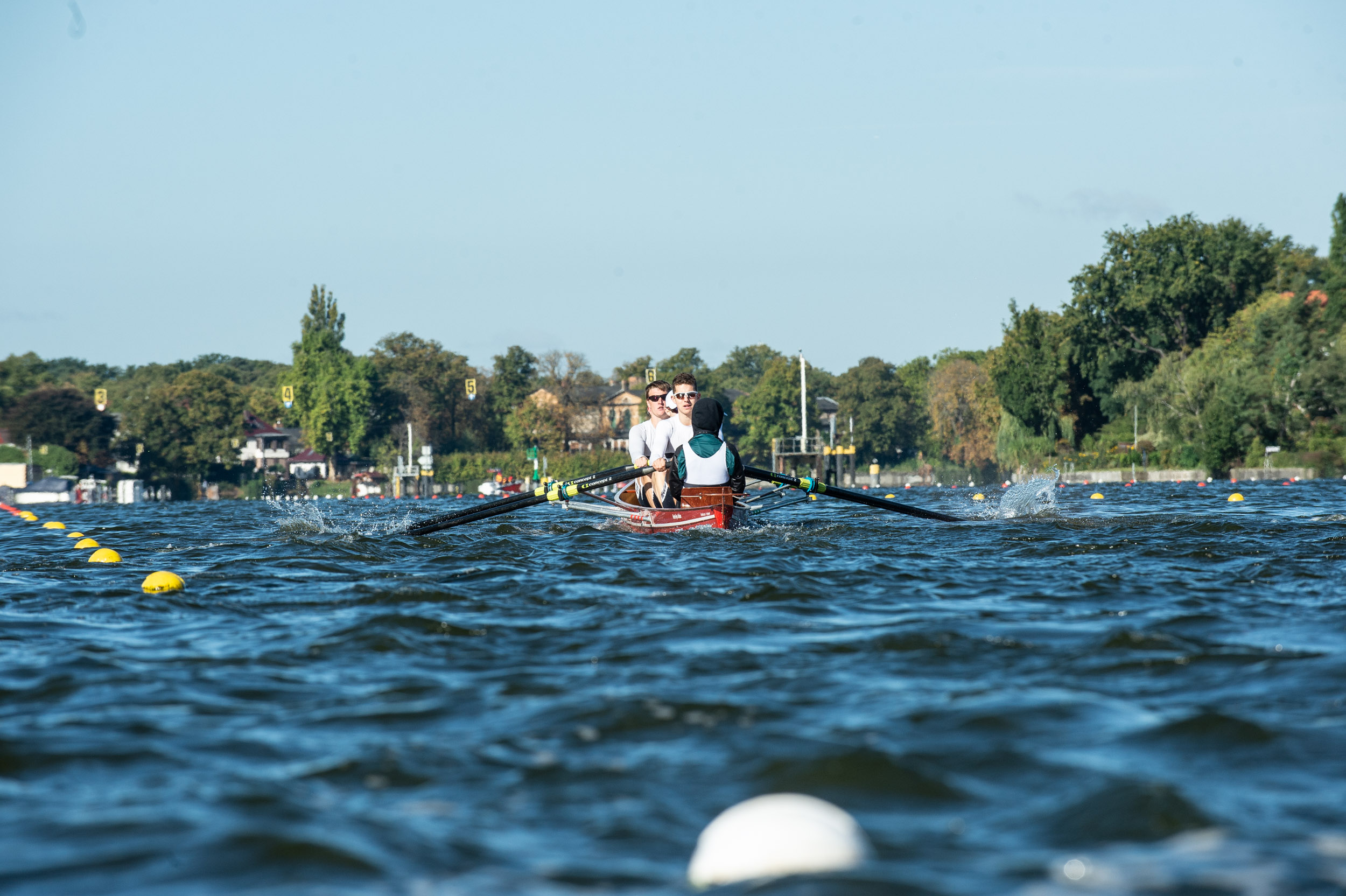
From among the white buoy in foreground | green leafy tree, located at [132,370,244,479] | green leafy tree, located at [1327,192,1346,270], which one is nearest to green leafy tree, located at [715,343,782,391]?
green leafy tree, located at [132,370,244,479]

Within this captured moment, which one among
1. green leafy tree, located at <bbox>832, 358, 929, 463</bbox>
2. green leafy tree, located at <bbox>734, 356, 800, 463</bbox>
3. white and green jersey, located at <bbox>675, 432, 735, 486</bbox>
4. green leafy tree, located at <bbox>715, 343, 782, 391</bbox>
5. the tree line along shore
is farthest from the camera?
green leafy tree, located at <bbox>715, 343, 782, 391</bbox>

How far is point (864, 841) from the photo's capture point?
3363mm

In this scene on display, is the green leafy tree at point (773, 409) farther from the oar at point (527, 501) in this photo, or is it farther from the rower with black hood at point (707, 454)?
the rower with black hood at point (707, 454)

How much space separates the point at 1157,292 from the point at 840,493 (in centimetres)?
6122

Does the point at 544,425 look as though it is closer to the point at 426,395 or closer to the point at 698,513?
the point at 426,395

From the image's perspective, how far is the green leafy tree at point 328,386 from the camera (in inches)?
3728

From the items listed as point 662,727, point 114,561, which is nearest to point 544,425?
point 114,561

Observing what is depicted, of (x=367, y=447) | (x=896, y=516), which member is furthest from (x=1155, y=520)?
(x=367, y=447)

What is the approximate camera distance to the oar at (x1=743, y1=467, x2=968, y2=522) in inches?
564

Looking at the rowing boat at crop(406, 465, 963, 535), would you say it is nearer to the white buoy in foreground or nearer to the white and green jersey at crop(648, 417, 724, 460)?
the white and green jersey at crop(648, 417, 724, 460)

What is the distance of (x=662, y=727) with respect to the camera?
4.75 metres

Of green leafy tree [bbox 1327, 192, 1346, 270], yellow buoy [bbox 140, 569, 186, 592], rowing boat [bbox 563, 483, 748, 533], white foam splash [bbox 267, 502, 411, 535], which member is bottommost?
white foam splash [bbox 267, 502, 411, 535]

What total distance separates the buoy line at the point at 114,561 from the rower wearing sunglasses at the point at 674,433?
5.87 m

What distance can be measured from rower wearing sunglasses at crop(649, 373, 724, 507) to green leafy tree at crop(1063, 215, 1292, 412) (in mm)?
60043
